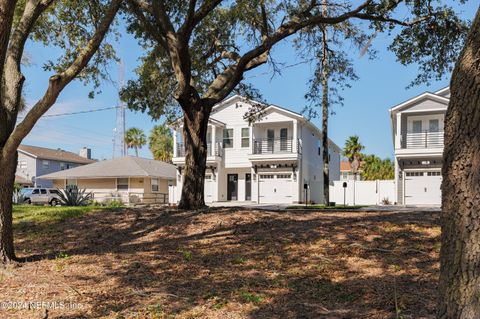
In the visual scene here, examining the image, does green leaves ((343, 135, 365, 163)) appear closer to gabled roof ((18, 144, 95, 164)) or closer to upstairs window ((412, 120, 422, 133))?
upstairs window ((412, 120, 422, 133))

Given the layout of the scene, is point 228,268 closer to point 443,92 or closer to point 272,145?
point 272,145

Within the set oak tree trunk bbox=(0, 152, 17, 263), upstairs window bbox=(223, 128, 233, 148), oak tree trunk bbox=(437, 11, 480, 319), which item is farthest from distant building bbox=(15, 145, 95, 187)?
oak tree trunk bbox=(437, 11, 480, 319)

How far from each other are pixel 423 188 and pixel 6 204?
28395mm

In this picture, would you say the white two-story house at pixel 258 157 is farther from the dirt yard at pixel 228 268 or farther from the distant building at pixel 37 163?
the distant building at pixel 37 163

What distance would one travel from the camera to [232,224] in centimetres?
988

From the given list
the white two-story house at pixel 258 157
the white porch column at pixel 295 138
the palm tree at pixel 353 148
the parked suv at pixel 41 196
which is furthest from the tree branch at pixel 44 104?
the palm tree at pixel 353 148

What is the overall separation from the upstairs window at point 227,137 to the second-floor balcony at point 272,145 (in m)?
2.46

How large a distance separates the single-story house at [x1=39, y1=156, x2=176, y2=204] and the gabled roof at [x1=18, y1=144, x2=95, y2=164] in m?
12.9

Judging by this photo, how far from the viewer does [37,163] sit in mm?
51469

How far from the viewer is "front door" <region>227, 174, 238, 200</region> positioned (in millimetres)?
36000

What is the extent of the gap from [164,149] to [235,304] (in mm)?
55455

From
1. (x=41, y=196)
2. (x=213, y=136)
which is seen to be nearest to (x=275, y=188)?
(x=213, y=136)

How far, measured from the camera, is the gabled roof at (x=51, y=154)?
5153cm

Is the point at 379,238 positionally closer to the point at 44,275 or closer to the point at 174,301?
the point at 174,301
